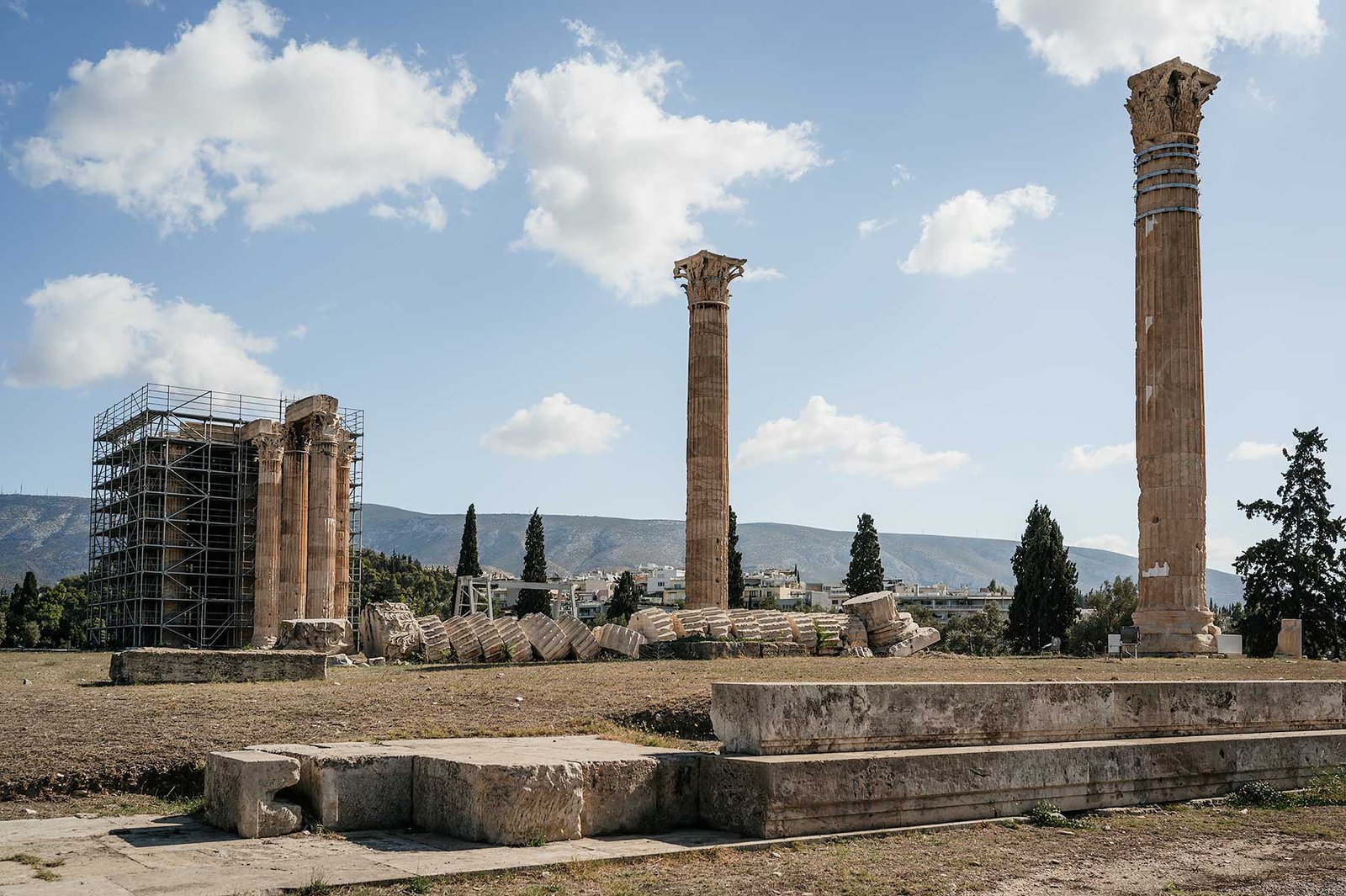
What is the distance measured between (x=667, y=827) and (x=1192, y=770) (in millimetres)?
4316

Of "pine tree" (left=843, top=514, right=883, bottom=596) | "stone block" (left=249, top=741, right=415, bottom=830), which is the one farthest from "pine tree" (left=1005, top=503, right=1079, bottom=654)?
"stone block" (left=249, top=741, right=415, bottom=830)

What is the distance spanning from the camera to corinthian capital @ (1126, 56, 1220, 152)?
2458 centimetres

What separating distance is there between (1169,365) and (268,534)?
2817cm

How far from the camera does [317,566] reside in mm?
36938

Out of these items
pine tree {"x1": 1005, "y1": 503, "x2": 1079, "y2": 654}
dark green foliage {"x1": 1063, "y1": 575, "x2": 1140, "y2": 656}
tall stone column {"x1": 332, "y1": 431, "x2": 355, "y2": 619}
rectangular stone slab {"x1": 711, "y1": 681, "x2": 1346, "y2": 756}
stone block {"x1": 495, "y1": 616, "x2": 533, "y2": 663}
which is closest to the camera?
rectangular stone slab {"x1": 711, "y1": 681, "x2": 1346, "y2": 756}

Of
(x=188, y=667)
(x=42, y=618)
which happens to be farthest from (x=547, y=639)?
(x=42, y=618)

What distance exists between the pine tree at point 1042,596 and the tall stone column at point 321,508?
93.2 ft

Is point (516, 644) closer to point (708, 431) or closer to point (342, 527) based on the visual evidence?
point (708, 431)

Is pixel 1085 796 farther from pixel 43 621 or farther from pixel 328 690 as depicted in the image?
pixel 43 621

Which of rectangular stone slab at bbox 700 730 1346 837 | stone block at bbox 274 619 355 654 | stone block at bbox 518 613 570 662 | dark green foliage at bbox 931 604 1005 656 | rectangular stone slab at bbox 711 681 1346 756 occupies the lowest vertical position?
dark green foliage at bbox 931 604 1005 656

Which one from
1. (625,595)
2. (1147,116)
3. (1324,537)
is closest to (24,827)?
(1147,116)

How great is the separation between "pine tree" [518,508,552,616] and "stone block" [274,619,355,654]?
110 feet

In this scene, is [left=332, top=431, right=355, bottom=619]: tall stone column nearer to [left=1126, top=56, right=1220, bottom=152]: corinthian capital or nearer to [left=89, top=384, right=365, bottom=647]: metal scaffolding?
[left=89, top=384, right=365, bottom=647]: metal scaffolding

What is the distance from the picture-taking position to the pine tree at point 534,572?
65.7 m
